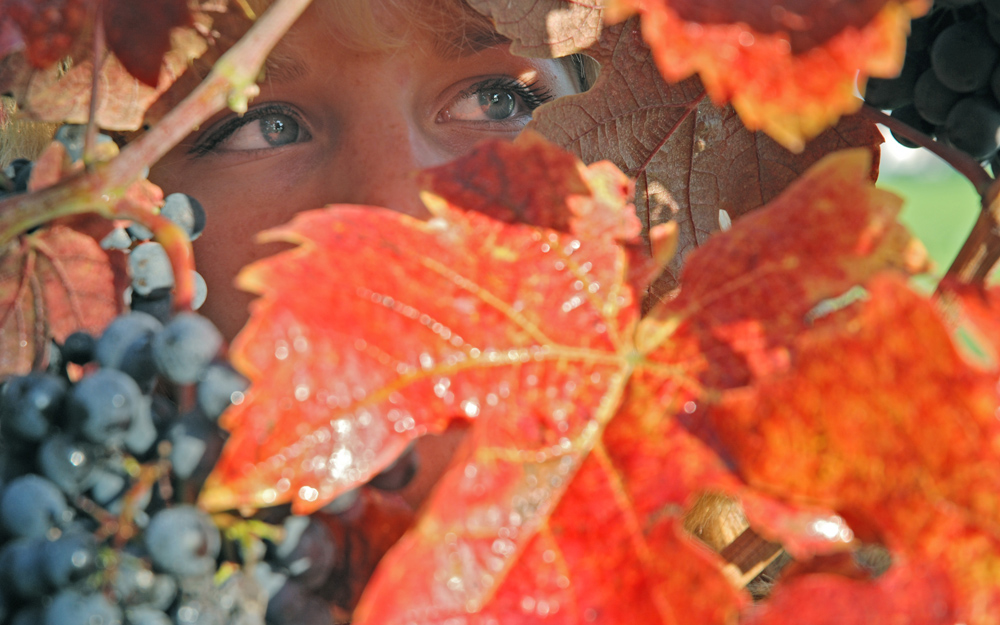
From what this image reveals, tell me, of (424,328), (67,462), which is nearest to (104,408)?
(67,462)

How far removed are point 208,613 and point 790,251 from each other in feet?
0.83

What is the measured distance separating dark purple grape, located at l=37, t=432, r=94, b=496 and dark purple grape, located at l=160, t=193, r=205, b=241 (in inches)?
5.7

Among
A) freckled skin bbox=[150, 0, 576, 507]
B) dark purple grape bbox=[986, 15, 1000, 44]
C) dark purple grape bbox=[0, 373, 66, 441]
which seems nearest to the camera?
dark purple grape bbox=[0, 373, 66, 441]

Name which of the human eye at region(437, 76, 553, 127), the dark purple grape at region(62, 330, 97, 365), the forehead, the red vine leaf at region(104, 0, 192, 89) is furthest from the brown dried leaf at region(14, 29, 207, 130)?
→ the human eye at region(437, 76, 553, 127)

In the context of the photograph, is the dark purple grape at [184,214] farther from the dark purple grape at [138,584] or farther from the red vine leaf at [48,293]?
the dark purple grape at [138,584]

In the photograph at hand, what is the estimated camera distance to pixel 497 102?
90cm

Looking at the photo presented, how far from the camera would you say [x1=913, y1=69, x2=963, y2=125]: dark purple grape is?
636mm

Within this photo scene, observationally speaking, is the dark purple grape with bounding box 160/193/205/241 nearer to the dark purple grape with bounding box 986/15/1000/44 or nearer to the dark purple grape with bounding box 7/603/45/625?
the dark purple grape with bounding box 7/603/45/625

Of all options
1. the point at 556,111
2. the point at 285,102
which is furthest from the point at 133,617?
the point at 285,102

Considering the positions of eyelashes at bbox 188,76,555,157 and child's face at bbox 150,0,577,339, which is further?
eyelashes at bbox 188,76,555,157

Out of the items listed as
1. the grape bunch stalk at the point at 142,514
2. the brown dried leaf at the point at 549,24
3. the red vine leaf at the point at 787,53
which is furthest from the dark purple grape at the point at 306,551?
the brown dried leaf at the point at 549,24

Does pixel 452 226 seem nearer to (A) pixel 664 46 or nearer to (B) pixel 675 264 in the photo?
(A) pixel 664 46

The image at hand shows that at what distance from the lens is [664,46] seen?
0.28 metres

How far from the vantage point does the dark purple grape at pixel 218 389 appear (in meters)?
0.32
